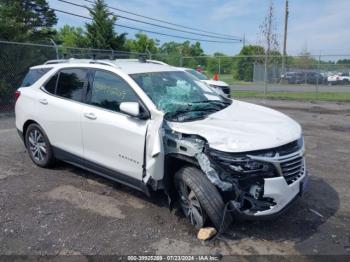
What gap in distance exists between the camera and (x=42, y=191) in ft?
16.5

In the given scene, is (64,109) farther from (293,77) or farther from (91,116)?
(293,77)

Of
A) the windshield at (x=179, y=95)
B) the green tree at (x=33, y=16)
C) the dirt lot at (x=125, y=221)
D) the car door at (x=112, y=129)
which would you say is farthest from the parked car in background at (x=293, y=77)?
the car door at (x=112, y=129)

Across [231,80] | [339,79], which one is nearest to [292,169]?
[339,79]

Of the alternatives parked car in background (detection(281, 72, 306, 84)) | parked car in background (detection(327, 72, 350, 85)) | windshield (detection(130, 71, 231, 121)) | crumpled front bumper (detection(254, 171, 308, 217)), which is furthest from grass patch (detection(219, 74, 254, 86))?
crumpled front bumper (detection(254, 171, 308, 217))

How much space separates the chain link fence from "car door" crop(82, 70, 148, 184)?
3.43 m

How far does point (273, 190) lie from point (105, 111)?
230 cm

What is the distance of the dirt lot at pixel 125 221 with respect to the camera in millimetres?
3596

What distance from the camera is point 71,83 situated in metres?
5.29

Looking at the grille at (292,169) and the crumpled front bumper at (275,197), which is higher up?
the grille at (292,169)

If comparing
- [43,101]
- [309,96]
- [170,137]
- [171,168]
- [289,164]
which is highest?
[43,101]

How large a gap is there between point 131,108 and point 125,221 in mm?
1300

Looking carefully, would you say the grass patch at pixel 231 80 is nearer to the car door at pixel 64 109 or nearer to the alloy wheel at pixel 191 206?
the car door at pixel 64 109

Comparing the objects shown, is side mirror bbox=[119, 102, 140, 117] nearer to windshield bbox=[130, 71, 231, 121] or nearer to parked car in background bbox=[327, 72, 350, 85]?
windshield bbox=[130, 71, 231, 121]

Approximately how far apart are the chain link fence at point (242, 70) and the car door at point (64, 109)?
8.77ft
